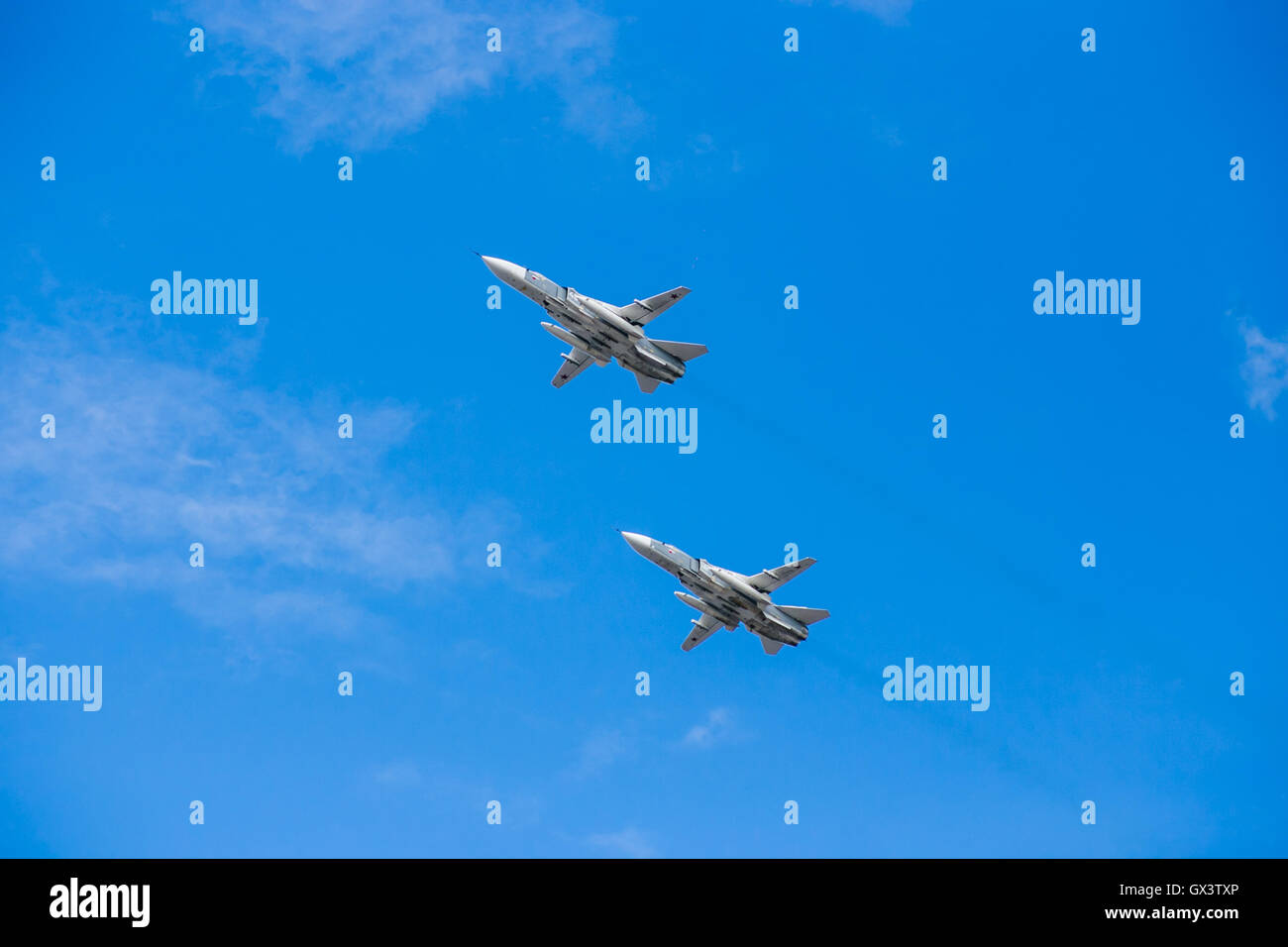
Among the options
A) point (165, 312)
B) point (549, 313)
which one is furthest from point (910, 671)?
point (165, 312)

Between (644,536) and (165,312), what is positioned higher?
(165,312)

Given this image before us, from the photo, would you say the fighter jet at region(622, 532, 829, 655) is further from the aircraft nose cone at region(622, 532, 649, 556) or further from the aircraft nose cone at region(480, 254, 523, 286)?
the aircraft nose cone at region(480, 254, 523, 286)

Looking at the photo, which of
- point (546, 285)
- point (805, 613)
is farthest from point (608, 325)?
point (805, 613)

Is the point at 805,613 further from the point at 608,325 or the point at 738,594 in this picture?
the point at 608,325

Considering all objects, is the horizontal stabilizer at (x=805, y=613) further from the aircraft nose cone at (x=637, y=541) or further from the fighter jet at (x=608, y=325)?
the fighter jet at (x=608, y=325)

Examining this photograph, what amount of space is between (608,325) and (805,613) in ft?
77.4

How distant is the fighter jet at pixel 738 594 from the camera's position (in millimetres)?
83938

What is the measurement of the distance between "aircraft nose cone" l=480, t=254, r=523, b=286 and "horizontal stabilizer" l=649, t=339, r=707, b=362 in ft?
31.9

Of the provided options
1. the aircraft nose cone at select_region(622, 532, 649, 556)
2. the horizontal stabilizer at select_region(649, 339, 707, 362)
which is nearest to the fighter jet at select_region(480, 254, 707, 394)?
the horizontal stabilizer at select_region(649, 339, 707, 362)

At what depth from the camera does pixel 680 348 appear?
8506cm

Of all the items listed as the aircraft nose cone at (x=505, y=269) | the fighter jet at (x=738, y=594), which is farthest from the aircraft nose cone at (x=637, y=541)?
the aircraft nose cone at (x=505, y=269)

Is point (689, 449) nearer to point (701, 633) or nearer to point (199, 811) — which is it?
point (701, 633)
